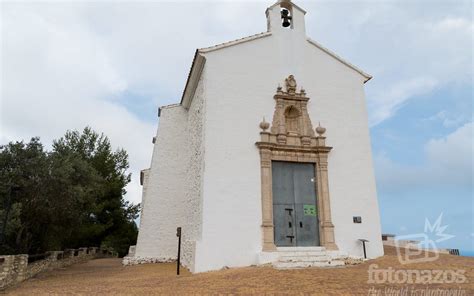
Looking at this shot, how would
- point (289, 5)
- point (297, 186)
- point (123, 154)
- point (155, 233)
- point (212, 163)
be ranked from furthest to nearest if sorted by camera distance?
point (123, 154), point (155, 233), point (289, 5), point (297, 186), point (212, 163)

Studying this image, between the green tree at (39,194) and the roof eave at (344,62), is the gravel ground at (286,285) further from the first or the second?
the roof eave at (344,62)

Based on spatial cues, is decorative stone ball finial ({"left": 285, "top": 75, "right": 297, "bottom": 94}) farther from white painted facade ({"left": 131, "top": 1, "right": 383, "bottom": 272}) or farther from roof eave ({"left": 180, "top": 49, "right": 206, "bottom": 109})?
roof eave ({"left": 180, "top": 49, "right": 206, "bottom": 109})

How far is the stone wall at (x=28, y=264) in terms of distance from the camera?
8.80 metres

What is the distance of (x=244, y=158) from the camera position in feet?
35.7

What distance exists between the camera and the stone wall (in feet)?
28.9

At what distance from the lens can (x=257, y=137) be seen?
36.8ft

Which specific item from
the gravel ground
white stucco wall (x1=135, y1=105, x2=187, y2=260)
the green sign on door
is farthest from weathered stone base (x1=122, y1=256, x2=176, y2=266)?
the green sign on door

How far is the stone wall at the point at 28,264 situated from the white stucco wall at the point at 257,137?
16.0 ft

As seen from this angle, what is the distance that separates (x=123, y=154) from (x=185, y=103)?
42.8 feet

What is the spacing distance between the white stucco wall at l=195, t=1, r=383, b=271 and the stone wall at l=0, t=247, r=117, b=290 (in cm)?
488

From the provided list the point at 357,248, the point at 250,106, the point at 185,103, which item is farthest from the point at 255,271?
the point at 185,103

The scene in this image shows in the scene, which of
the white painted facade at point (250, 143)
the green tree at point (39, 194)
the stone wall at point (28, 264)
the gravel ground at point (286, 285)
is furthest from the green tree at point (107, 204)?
the gravel ground at point (286, 285)

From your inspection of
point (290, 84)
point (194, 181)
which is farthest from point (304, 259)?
point (290, 84)

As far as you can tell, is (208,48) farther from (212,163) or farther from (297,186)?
(297,186)
